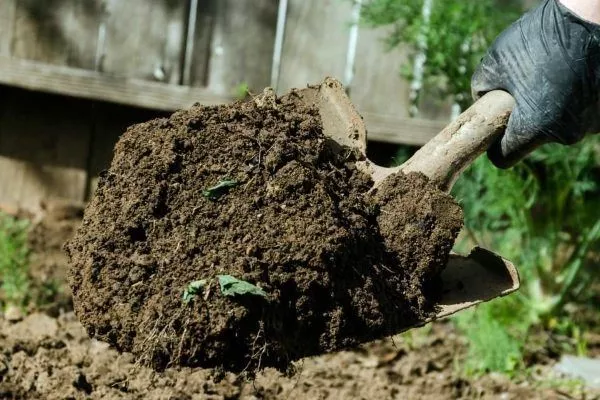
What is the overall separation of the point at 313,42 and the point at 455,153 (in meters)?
2.01

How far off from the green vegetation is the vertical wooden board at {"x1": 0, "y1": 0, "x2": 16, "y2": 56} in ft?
5.61

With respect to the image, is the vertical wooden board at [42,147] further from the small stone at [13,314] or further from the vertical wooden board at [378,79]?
the vertical wooden board at [378,79]

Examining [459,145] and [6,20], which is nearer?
[459,145]

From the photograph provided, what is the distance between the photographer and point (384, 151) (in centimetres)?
417

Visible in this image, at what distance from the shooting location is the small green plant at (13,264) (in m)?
3.30

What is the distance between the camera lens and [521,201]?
3500mm

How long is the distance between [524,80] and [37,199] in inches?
105

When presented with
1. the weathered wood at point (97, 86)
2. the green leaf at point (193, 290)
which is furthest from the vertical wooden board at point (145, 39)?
the green leaf at point (193, 290)

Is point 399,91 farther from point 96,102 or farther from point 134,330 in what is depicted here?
point 134,330

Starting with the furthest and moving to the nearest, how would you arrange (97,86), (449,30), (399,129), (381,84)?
(381,84) → (399,129) → (97,86) → (449,30)

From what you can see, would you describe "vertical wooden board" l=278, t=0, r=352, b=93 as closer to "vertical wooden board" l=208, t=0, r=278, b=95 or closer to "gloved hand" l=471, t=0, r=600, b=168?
"vertical wooden board" l=208, t=0, r=278, b=95

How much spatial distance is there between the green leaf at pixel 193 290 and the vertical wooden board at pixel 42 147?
2.39 m

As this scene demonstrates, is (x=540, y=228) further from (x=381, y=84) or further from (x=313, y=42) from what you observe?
(x=313, y=42)

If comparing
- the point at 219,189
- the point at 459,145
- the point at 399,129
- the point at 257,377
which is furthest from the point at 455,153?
the point at 399,129
